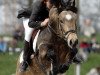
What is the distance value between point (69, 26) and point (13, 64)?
16206 millimetres

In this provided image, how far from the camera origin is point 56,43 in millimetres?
12055

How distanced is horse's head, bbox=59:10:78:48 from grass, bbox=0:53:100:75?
13.2m

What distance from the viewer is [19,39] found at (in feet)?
98.6

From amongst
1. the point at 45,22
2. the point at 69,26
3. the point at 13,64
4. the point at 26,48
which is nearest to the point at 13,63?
the point at 13,64

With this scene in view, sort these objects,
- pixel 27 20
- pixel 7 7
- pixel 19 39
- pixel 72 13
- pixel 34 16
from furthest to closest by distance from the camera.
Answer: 1. pixel 7 7
2. pixel 19 39
3. pixel 27 20
4. pixel 34 16
5. pixel 72 13

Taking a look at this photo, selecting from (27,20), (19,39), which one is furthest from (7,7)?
(27,20)

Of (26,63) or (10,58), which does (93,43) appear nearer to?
(10,58)

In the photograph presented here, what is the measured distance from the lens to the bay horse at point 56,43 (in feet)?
37.6

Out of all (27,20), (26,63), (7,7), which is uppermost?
(27,20)

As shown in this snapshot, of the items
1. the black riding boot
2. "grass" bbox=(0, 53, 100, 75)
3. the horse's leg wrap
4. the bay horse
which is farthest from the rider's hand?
"grass" bbox=(0, 53, 100, 75)

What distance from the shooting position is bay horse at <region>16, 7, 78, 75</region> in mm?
11451

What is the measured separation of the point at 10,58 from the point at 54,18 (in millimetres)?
16612

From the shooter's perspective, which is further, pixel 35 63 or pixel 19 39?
pixel 19 39

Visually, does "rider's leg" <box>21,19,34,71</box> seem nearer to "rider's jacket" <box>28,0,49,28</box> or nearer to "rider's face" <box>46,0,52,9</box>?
"rider's jacket" <box>28,0,49,28</box>
